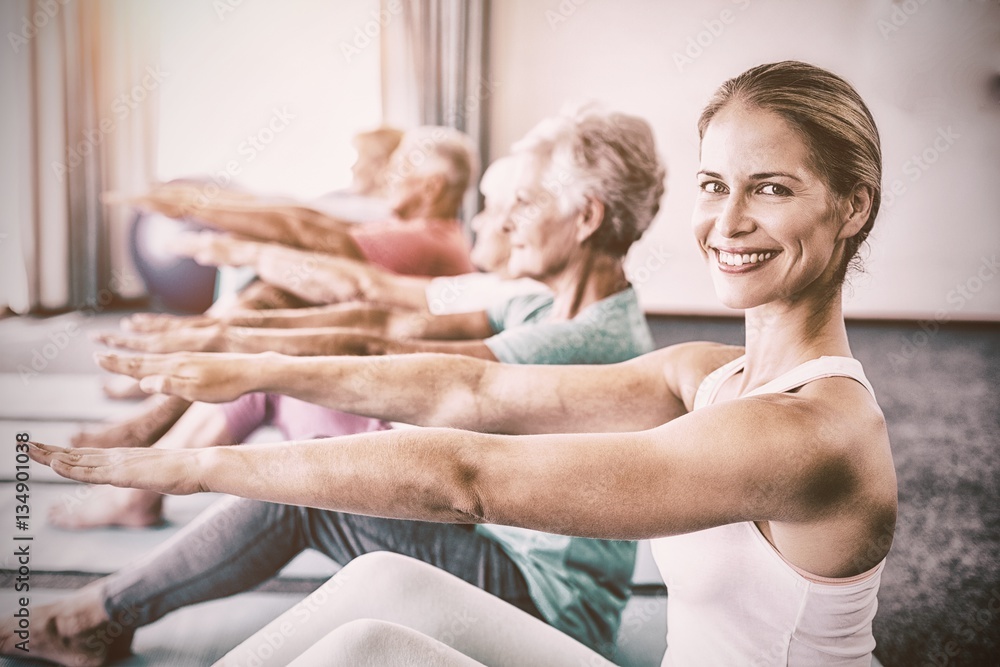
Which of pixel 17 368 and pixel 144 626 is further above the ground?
pixel 17 368

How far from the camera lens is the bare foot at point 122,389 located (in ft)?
4.73

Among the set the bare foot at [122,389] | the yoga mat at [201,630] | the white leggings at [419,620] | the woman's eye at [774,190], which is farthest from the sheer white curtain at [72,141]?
the woman's eye at [774,190]

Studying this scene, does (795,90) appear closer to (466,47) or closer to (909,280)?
(909,280)

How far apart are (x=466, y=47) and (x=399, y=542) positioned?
2.99 ft

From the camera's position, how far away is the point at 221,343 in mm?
1426

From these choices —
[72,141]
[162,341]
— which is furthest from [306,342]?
[72,141]

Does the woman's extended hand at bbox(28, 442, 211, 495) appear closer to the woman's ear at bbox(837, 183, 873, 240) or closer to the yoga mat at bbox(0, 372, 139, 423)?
the yoga mat at bbox(0, 372, 139, 423)

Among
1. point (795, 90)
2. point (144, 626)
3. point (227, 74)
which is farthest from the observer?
point (227, 74)

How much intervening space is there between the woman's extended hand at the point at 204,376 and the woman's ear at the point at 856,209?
37.0 inches

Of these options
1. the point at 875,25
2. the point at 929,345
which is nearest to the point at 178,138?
the point at 875,25

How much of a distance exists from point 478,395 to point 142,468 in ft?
1.68

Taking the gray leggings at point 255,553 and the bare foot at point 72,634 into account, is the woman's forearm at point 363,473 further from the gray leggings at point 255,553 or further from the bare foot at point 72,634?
the bare foot at point 72,634

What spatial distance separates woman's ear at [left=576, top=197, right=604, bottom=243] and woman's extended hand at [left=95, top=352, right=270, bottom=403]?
0.60m

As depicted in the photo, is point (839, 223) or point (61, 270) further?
point (61, 270)
